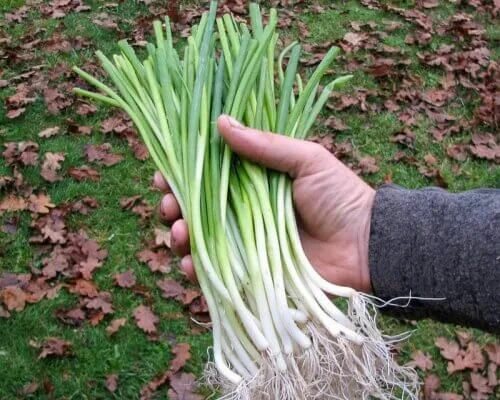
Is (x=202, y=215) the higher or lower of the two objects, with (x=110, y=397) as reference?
higher

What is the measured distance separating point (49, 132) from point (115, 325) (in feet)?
5.13

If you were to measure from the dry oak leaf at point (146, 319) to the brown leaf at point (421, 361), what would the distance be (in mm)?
1152

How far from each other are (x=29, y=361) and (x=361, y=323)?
70.6 inches

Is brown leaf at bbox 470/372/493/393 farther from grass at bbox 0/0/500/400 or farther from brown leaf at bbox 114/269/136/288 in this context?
brown leaf at bbox 114/269/136/288

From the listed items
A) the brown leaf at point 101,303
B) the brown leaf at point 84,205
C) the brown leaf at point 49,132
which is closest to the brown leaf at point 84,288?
the brown leaf at point 101,303

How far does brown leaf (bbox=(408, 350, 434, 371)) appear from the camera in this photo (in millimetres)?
Result: 3057

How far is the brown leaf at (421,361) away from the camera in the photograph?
3.06 meters

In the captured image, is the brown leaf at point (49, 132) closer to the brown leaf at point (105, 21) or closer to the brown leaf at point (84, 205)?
the brown leaf at point (84, 205)

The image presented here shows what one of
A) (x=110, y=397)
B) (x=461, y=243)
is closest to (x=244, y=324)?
(x=461, y=243)

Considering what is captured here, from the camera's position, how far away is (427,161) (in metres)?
4.11

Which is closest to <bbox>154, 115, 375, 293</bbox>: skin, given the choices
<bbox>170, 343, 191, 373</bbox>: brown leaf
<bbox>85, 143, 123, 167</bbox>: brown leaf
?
<bbox>170, 343, 191, 373</bbox>: brown leaf

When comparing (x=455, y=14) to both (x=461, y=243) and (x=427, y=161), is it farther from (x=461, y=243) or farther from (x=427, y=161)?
(x=461, y=243)

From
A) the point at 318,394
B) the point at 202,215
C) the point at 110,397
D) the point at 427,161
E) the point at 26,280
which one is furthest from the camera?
the point at 427,161

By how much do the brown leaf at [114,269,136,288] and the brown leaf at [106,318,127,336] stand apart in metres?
0.21
